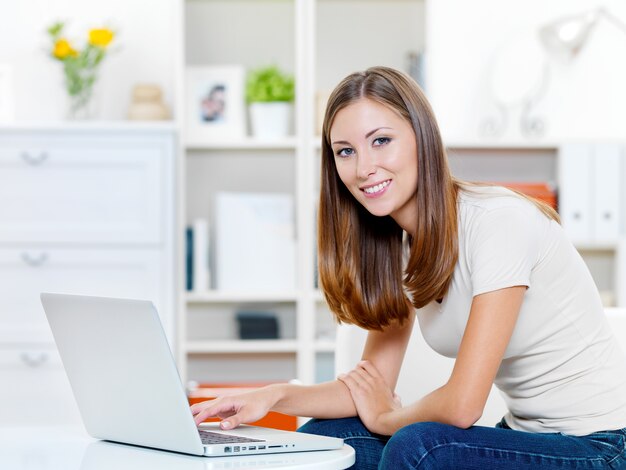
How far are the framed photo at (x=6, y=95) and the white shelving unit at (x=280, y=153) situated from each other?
0.66 m

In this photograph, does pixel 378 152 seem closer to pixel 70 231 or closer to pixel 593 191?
pixel 70 231

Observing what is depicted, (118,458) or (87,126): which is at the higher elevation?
(87,126)

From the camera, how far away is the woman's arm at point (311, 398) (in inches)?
57.7

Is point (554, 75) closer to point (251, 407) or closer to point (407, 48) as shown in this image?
point (407, 48)

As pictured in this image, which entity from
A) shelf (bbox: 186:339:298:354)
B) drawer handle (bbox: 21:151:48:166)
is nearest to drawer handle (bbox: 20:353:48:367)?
shelf (bbox: 186:339:298:354)

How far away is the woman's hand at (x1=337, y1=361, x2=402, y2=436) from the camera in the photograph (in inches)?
63.3

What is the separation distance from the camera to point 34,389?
3.21m

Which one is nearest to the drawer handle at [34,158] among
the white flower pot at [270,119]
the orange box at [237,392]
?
the white flower pot at [270,119]

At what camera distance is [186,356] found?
3.53m

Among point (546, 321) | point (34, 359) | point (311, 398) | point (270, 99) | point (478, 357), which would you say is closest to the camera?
point (478, 357)

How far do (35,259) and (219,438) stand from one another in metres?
2.08

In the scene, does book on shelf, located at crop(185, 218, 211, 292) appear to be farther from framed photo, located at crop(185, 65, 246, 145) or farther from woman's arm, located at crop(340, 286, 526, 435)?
woman's arm, located at crop(340, 286, 526, 435)

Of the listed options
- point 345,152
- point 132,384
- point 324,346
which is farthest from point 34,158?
point 132,384

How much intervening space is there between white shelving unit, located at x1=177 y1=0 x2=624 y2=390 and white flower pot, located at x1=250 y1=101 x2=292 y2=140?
5cm
